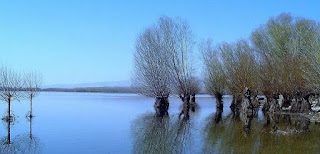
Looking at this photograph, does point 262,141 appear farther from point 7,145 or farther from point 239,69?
point 239,69

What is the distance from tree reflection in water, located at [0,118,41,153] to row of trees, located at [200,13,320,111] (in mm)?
24130

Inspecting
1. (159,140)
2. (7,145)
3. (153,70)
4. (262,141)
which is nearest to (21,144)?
(7,145)

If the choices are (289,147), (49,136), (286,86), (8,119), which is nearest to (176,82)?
(286,86)

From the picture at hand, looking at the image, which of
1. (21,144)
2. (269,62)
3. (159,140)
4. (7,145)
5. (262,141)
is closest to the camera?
(7,145)

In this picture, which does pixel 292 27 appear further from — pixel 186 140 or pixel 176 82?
pixel 186 140

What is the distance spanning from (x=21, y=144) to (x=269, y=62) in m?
29.3

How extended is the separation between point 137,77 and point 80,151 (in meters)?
30.9

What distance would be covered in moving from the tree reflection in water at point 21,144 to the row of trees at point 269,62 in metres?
24.1

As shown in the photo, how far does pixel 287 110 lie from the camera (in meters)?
37.9

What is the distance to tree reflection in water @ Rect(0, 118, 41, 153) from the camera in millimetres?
15481

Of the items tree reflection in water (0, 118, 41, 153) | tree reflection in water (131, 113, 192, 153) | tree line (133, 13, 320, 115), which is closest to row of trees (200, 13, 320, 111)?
tree line (133, 13, 320, 115)

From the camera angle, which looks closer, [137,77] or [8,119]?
[8,119]

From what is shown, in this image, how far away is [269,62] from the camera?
39.8 meters

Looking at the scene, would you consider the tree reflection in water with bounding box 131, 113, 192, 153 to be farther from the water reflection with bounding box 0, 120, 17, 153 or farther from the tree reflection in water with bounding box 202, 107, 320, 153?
the water reflection with bounding box 0, 120, 17, 153
